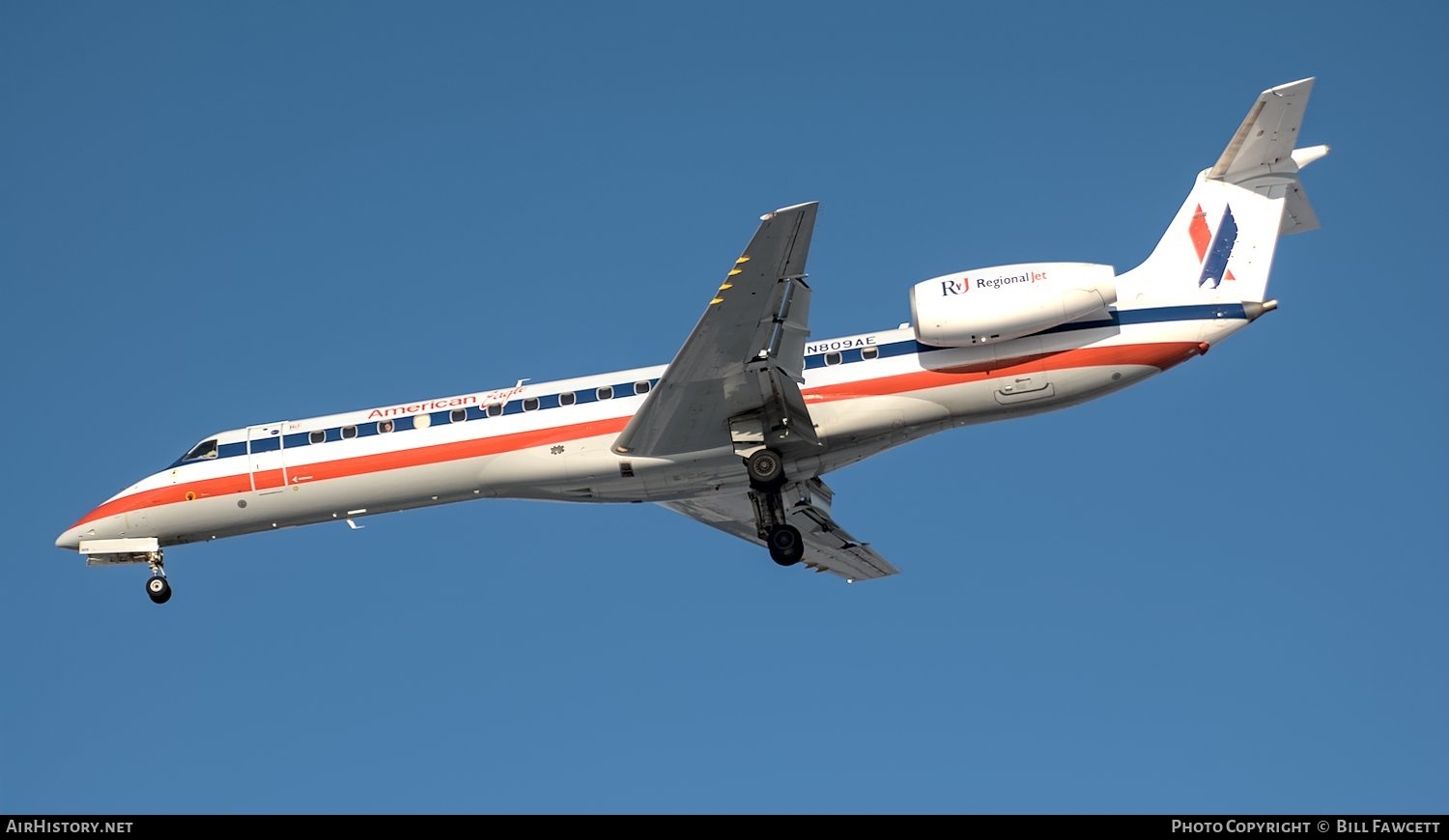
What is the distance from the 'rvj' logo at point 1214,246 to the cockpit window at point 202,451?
61.9 ft

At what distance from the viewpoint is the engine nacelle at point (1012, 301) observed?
92.2 ft

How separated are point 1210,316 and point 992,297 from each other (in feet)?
13.3

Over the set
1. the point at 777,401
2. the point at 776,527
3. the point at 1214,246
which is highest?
→ the point at 1214,246

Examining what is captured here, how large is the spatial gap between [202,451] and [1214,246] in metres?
19.5

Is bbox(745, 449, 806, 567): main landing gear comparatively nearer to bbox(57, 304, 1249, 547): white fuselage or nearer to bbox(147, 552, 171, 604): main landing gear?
bbox(57, 304, 1249, 547): white fuselage

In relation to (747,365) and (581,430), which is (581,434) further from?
(747,365)

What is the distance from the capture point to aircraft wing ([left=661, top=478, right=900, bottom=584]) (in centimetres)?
3269

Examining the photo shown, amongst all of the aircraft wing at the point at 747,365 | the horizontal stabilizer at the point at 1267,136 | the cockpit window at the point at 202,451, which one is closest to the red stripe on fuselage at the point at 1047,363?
the aircraft wing at the point at 747,365

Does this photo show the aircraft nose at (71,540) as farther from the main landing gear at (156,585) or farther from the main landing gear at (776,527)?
the main landing gear at (776,527)

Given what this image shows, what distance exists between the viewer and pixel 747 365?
27469mm

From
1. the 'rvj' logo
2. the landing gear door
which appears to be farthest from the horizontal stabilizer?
the landing gear door

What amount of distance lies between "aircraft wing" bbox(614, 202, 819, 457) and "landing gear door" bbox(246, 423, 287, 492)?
678 centimetres

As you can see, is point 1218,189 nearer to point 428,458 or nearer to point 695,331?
point 695,331

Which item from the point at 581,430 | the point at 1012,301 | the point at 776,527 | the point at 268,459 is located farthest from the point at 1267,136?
the point at 268,459
